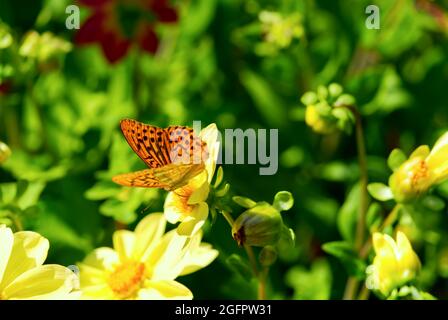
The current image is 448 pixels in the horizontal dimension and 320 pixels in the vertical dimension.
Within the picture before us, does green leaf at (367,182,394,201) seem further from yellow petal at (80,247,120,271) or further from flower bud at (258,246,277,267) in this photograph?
yellow petal at (80,247,120,271)

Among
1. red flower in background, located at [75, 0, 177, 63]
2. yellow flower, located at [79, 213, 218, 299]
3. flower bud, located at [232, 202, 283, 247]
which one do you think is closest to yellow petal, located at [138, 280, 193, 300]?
yellow flower, located at [79, 213, 218, 299]

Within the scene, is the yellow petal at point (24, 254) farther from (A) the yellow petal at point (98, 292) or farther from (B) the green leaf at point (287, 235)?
(B) the green leaf at point (287, 235)

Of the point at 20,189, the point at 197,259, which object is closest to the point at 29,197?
the point at 20,189

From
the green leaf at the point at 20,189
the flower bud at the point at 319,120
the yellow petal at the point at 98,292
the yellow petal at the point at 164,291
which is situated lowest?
the yellow petal at the point at 98,292

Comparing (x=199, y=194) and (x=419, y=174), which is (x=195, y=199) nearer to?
(x=199, y=194)

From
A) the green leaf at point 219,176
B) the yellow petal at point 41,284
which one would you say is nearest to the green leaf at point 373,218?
the green leaf at point 219,176

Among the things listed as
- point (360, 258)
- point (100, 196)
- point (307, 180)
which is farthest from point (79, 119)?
point (360, 258)
